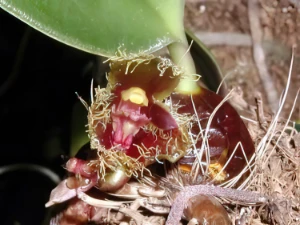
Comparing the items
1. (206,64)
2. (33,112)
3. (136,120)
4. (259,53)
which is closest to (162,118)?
(136,120)

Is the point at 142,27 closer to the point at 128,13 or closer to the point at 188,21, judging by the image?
the point at 128,13

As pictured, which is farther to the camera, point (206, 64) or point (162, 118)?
point (206, 64)

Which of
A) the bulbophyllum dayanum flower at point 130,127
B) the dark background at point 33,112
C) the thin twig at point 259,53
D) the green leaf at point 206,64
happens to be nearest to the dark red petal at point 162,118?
the bulbophyllum dayanum flower at point 130,127

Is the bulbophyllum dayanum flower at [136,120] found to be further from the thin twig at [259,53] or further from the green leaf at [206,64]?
the thin twig at [259,53]

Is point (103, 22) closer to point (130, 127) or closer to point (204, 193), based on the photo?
point (130, 127)

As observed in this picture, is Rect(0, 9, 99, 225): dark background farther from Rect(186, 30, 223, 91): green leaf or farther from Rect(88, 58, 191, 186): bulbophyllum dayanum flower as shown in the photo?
Rect(88, 58, 191, 186): bulbophyllum dayanum flower

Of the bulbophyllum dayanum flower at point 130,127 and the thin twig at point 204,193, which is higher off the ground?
the bulbophyllum dayanum flower at point 130,127

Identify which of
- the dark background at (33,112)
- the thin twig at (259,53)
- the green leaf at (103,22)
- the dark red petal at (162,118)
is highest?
the green leaf at (103,22)

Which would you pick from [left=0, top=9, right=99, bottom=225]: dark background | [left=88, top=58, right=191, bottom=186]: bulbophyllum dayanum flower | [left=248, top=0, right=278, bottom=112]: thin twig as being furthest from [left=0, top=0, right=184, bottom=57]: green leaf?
[left=248, top=0, right=278, bottom=112]: thin twig
